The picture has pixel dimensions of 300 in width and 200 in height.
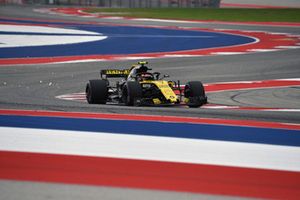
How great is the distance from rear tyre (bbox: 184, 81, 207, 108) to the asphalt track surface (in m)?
0.71

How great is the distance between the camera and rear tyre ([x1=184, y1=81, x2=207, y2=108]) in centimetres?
1337

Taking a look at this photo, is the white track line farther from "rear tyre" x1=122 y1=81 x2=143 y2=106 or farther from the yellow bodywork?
the yellow bodywork

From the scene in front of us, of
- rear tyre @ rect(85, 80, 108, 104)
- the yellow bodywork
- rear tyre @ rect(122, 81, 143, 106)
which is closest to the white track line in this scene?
rear tyre @ rect(122, 81, 143, 106)

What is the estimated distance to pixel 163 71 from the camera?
20766 mm

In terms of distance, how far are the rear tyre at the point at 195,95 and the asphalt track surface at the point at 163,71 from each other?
71 centimetres

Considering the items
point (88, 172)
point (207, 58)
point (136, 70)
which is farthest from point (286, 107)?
point (207, 58)

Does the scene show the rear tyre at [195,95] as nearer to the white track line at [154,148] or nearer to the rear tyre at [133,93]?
the rear tyre at [133,93]

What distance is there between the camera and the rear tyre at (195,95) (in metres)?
13.4

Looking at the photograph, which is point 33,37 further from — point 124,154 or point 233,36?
point 124,154

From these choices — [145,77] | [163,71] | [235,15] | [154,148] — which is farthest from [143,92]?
[235,15]

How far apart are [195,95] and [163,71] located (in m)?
7.27

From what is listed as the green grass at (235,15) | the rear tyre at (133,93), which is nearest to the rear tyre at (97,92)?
the rear tyre at (133,93)

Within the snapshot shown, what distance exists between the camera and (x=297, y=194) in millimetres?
6668

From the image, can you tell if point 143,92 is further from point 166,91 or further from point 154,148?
point 154,148
